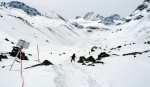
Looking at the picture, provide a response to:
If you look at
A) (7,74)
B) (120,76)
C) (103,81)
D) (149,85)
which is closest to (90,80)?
(103,81)

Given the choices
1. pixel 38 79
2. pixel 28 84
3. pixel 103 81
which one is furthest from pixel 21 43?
pixel 103 81

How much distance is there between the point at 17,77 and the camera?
56.5 feet

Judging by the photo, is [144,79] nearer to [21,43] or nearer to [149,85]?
[149,85]

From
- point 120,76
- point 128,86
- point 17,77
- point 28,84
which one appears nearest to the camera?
point 28,84

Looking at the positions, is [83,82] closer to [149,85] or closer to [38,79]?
[38,79]

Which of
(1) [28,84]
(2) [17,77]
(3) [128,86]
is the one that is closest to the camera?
(1) [28,84]

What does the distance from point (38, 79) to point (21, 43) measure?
424 cm

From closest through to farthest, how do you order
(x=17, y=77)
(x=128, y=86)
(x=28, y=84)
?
(x=28, y=84) → (x=128, y=86) → (x=17, y=77)

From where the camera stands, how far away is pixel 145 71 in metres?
20.1

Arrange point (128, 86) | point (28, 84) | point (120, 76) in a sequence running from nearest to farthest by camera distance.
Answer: point (28, 84)
point (128, 86)
point (120, 76)

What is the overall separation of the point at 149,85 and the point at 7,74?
32.9 feet

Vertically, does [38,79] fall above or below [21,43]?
below

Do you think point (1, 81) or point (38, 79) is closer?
point (1, 81)

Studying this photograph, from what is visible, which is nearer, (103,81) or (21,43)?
(103,81)
